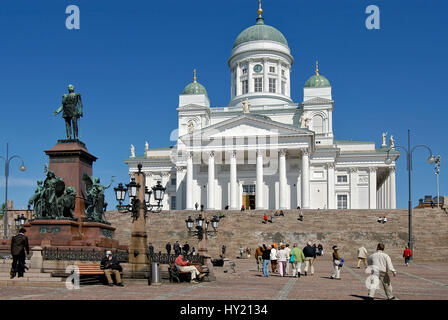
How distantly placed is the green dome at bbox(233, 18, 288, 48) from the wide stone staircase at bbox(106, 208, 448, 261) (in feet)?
127

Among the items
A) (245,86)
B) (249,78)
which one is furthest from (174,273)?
(245,86)

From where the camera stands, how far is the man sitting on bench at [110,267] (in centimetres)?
1675

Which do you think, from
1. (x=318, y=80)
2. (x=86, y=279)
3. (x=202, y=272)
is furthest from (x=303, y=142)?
(x=86, y=279)

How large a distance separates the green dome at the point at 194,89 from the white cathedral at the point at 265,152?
15 cm

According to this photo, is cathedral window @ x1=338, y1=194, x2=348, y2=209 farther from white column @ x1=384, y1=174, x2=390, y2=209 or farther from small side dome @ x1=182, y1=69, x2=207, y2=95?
small side dome @ x1=182, y1=69, x2=207, y2=95

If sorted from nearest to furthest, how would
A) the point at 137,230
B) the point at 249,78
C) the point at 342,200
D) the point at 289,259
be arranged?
the point at 137,230 < the point at 289,259 < the point at 342,200 < the point at 249,78

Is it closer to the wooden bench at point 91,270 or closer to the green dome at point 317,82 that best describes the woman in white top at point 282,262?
the wooden bench at point 91,270

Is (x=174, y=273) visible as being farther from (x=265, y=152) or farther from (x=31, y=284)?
(x=265, y=152)

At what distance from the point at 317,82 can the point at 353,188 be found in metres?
16.5

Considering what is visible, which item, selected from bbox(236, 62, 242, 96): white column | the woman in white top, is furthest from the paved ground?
bbox(236, 62, 242, 96): white column

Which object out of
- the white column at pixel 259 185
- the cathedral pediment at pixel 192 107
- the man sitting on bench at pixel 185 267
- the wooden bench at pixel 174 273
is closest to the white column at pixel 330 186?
the white column at pixel 259 185

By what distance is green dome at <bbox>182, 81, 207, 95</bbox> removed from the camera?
83.0m

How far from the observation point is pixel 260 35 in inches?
3391
